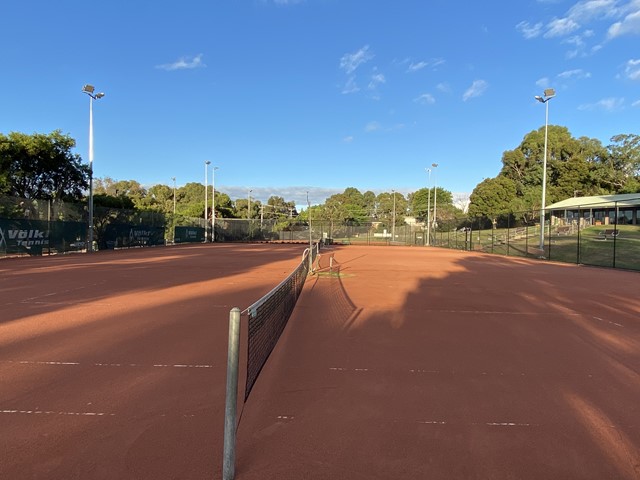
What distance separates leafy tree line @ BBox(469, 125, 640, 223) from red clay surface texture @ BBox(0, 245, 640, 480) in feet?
226

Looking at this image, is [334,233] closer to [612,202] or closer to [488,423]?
[612,202]

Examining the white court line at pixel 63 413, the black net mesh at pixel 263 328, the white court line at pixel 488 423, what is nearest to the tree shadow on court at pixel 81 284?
the black net mesh at pixel 263 328

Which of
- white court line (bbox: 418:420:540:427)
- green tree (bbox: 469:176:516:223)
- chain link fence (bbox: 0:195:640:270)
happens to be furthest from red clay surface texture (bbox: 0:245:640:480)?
green tree (bbox: 469:176:516:223)

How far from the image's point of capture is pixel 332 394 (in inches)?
180

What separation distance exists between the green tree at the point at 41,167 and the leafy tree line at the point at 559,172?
60.6m

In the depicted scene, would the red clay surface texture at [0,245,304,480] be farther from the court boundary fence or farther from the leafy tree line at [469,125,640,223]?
the leafy tree line at [469,125,640,223]

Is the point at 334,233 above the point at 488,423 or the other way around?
above

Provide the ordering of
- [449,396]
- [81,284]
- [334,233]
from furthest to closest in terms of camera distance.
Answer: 1. [334,233]
2. [81,284]
3. [449,396]

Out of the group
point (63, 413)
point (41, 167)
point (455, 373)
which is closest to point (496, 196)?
point (41, 167)

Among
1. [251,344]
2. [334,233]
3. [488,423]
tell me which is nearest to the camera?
[488,423]

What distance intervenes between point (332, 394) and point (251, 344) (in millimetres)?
1222

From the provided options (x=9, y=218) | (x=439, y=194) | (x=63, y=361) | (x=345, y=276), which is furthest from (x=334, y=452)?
(x=439, y=194)

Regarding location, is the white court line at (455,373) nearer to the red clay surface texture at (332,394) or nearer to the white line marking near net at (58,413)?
the red clay surface texture at (332,394)

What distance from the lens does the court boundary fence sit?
276 cm
